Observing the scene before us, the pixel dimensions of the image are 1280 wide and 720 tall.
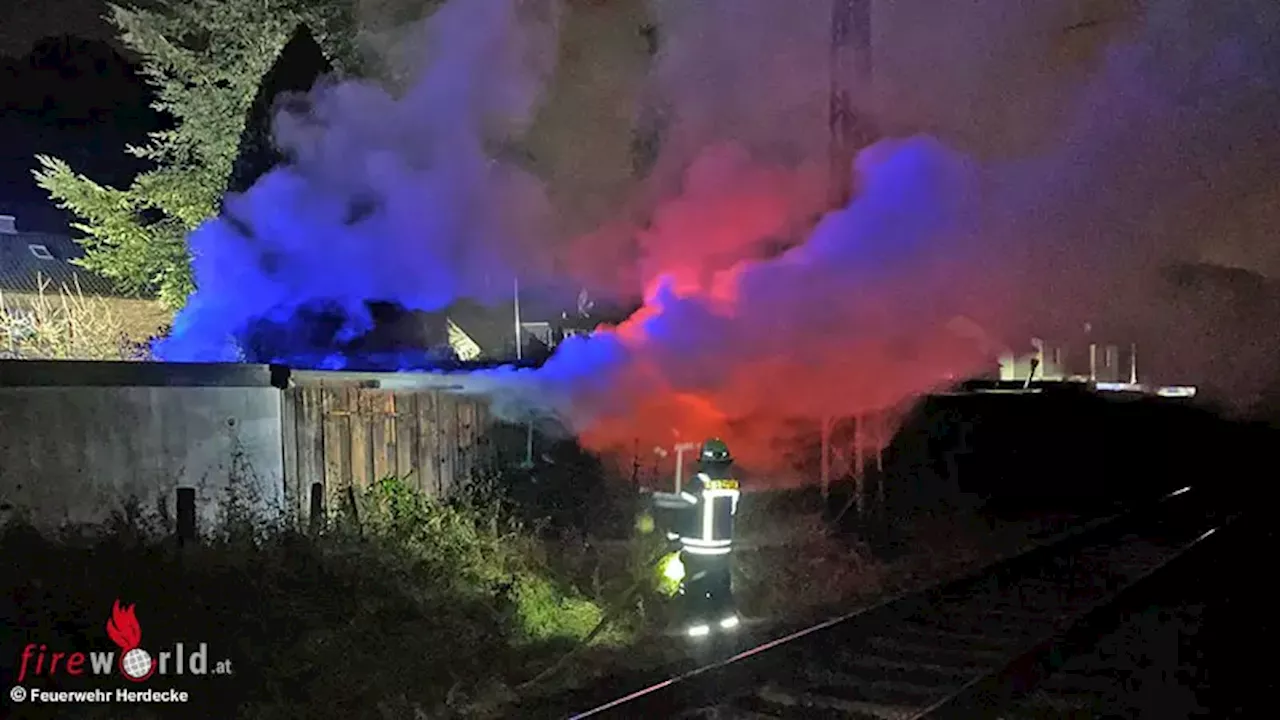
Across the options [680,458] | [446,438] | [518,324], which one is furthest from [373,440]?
[518,324]

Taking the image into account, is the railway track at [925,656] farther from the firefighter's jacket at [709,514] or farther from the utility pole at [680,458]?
the utility pole at [680,458]

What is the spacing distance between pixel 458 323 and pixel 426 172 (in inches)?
Answer: 171

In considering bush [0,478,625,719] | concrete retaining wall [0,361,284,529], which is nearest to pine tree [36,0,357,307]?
concrete retaining wall [0,361,284,529]

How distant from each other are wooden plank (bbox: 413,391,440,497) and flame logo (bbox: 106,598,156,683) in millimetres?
5129

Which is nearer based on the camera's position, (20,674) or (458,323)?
(20,674)

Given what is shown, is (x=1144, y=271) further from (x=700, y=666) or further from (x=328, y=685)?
(x=328, y=685)

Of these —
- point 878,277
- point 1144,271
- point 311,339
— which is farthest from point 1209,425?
point 311,339

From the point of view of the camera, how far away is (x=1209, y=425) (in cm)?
3397

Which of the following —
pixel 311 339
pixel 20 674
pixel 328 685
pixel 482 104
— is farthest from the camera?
pixel 482 104

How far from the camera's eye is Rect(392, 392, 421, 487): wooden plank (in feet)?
42.8

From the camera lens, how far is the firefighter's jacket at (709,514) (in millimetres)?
9750

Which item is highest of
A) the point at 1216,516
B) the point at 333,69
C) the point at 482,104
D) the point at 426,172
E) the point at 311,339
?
the point at 333,69

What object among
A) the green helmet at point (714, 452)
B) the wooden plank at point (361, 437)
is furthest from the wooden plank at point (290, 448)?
the green helmet at point (714, 452)

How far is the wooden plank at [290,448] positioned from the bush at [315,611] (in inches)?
48.9
